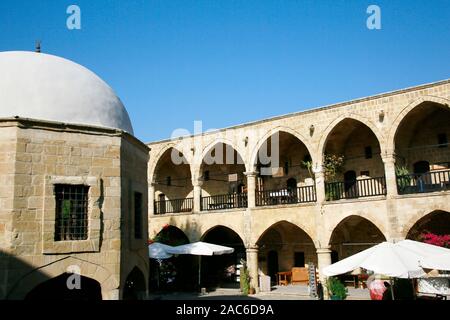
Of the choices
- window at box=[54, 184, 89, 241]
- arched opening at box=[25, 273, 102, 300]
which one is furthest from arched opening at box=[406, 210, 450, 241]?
window at box=[54, 184, 89, 241]

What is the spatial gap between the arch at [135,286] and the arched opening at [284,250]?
985 cm

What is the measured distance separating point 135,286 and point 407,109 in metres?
10.4

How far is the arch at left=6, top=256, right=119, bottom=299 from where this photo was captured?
22.6 feet

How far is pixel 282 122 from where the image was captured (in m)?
17.0

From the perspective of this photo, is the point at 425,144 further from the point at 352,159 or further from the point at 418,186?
the point at 352,159

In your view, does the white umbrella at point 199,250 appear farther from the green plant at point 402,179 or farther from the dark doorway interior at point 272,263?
the green plant at point 402,179

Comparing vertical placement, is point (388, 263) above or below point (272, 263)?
above

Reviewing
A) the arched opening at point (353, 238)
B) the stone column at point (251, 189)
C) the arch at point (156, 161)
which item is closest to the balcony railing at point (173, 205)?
the arch at point (156, 161)

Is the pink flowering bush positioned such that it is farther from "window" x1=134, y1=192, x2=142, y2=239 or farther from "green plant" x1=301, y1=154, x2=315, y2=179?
"window" x1=134, y1=192, x2=142, y2=239

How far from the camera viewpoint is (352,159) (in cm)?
1792

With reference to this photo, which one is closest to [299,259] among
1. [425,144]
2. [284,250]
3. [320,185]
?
[284,250]

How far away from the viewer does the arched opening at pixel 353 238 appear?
17.1m

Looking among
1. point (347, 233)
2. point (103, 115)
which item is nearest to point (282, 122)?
point (347, 233)
